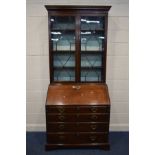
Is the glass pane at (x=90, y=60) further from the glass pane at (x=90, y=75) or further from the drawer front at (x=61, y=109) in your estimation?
the drawer front at (x=61, y=109)

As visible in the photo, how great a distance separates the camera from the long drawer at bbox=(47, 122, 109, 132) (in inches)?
144

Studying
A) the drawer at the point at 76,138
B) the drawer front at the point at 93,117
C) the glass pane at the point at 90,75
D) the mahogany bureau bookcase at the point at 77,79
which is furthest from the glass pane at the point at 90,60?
the drawer at the point at 76,138

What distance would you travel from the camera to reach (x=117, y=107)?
14.4 feet

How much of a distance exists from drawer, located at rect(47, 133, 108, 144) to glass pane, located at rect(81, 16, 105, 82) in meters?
0.92

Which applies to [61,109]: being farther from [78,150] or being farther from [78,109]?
[78,150]

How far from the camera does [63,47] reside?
13.1ft

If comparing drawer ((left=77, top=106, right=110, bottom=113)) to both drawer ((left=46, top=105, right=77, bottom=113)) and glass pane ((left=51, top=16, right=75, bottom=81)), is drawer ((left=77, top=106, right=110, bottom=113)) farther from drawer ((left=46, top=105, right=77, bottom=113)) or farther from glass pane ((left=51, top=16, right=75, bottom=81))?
glass pane ((left=51, top=16, right=75, bottom=81))

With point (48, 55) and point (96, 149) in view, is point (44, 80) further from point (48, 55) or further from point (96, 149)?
point (96, 149)

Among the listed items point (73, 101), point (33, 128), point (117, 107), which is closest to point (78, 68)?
point (73, 101)

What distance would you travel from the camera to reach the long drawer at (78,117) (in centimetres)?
364

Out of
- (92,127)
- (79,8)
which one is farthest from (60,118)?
(79,8)

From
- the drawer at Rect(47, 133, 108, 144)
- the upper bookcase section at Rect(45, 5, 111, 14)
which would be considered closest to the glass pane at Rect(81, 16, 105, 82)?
the upper bookcase section at Rect(45, 5, 111, 14)

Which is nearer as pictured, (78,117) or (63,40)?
(78,117)

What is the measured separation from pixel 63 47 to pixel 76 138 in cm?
150
